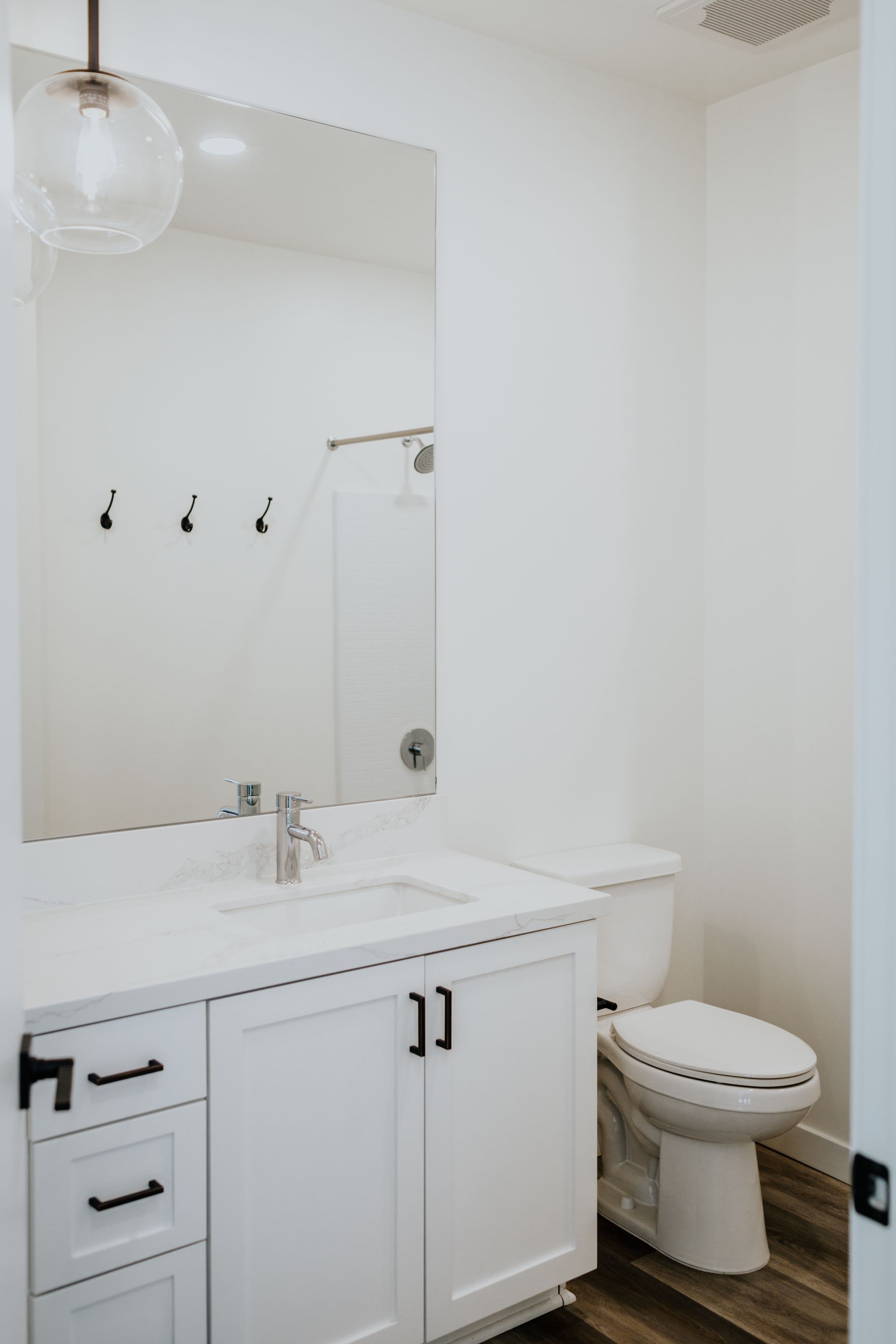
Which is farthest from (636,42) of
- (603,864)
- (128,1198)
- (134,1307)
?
(134,1307)

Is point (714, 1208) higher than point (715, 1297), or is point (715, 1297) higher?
point (714, 1208)

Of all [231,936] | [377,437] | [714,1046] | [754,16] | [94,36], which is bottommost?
[714,1046]

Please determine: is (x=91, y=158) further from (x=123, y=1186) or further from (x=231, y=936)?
(x=123, y=1186)

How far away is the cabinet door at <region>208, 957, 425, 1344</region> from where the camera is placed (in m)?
1.53

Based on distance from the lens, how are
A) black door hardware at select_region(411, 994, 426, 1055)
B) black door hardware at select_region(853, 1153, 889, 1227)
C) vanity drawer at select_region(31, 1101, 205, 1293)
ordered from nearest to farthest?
black door hardware at select_region(853, 1153, 889, 1227)
vanity drawer at select_region(31, 1101, 205, 1293)
black door hardware at select_region(411, 994, 426, 1055)

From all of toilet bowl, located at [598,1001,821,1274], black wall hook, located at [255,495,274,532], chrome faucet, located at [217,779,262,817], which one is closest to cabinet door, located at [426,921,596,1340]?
toilet bowl, located at [598,1001,821,1274]

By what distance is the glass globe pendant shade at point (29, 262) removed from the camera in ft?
4.83

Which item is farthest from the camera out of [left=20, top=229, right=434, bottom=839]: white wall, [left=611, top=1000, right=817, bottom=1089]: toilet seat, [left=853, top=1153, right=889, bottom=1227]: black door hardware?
[left=611, top=1000, right=817, bottom=1089]: toilet seat

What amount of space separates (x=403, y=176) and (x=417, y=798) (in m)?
1.35

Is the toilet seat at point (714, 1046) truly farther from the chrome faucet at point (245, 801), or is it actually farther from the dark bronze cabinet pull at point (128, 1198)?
the dark bronze cabinet pull at point (128, 1198)

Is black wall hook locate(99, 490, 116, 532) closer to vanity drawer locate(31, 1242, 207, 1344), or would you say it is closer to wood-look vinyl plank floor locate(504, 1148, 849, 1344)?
vanity drawer locate(31, 1242, 207, 1344)

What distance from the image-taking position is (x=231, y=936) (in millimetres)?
1673

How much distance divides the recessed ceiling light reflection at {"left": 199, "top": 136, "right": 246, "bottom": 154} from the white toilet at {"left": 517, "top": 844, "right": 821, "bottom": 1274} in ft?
5.34

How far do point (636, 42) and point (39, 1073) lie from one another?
2.47m
